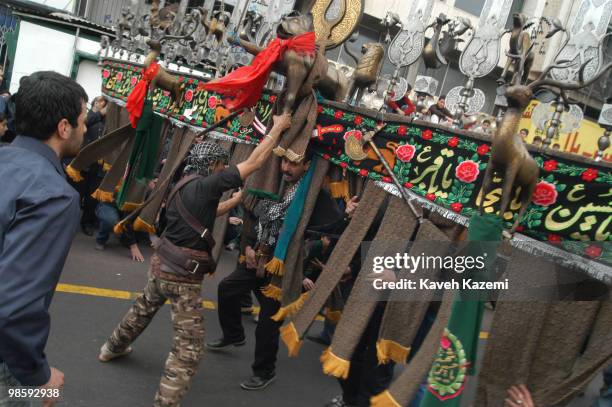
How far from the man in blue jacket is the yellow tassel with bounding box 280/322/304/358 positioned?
6.08ft

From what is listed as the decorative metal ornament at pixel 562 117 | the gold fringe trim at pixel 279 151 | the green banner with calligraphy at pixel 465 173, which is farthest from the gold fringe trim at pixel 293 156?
the decorative metal ornament at pixel 562 117

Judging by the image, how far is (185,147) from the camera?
5051 mm

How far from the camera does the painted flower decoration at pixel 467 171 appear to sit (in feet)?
8.95

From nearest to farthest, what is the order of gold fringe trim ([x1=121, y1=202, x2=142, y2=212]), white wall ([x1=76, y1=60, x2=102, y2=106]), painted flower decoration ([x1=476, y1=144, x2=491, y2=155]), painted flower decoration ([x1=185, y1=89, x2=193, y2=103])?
painted flower decoration ([x1=476, y1=144, x2=491, y2=155]) → painted flower decoration ([x1=185, y1=89, x2=193, y2=103]) → gold fringe trim ([x1=121, y1=202, x2=142, y2=212]) → white wall ([x1=76, y1=60, x2=102, y2=106])

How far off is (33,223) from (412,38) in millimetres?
2481

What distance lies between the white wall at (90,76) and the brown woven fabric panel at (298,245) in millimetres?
10216

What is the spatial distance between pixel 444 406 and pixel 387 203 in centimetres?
127

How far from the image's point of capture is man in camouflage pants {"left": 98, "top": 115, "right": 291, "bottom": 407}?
3.25m

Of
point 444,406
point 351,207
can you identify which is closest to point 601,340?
point 444,406

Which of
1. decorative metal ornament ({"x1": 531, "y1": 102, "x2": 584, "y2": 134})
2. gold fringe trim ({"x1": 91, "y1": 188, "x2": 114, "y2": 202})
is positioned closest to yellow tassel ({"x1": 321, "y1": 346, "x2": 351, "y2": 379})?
decorative metal ornament ({"x1": 531, "y1": 102, "x2": 584, "y2": 134})

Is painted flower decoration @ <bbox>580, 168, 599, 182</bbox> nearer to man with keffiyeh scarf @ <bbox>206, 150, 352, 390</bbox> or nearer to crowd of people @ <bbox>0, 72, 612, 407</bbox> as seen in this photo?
crowd of people @ <bbox>0, 72, 612, 407</bbox>

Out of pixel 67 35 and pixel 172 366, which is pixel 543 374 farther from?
pixel 67 35

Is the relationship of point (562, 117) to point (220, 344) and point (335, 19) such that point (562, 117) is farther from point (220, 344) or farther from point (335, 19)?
point (220, 344)

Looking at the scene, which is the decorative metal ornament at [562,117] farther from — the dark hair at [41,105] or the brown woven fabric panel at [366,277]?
the dark hair at [41,105]
